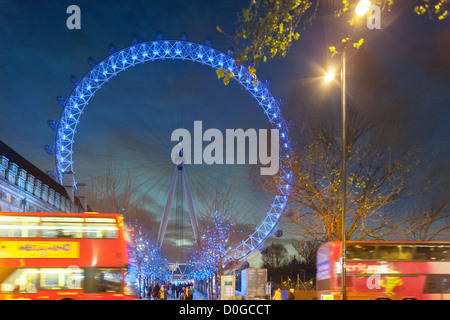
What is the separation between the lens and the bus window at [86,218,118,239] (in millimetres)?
20344

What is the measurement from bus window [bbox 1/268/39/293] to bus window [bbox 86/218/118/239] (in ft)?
8.11

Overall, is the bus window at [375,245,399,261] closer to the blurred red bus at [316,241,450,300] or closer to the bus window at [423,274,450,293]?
the blurred red bus at [316,241,450,300]

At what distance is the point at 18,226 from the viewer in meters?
20.1

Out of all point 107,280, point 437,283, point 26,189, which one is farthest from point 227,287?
point 26,189

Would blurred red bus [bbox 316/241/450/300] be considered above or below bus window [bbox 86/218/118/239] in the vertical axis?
below

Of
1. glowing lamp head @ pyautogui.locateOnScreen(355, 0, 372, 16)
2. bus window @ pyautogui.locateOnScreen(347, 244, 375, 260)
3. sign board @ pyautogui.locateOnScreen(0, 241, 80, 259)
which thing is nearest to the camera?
glowing lamp head @ pyautogui.locateOnScreen(355, 0, 372, 16)

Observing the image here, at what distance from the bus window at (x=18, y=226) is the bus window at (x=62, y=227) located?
362 mm

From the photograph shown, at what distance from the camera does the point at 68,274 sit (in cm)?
2000

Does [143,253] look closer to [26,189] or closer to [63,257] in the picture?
[26,189]

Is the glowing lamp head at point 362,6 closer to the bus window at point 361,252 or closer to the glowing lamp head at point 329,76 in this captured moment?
the glowing lamp head at point 329,76

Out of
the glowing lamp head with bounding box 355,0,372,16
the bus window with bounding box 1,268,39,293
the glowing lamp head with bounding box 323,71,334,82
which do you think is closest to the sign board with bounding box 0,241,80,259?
the bus window with bounding box 1,268,39,293
